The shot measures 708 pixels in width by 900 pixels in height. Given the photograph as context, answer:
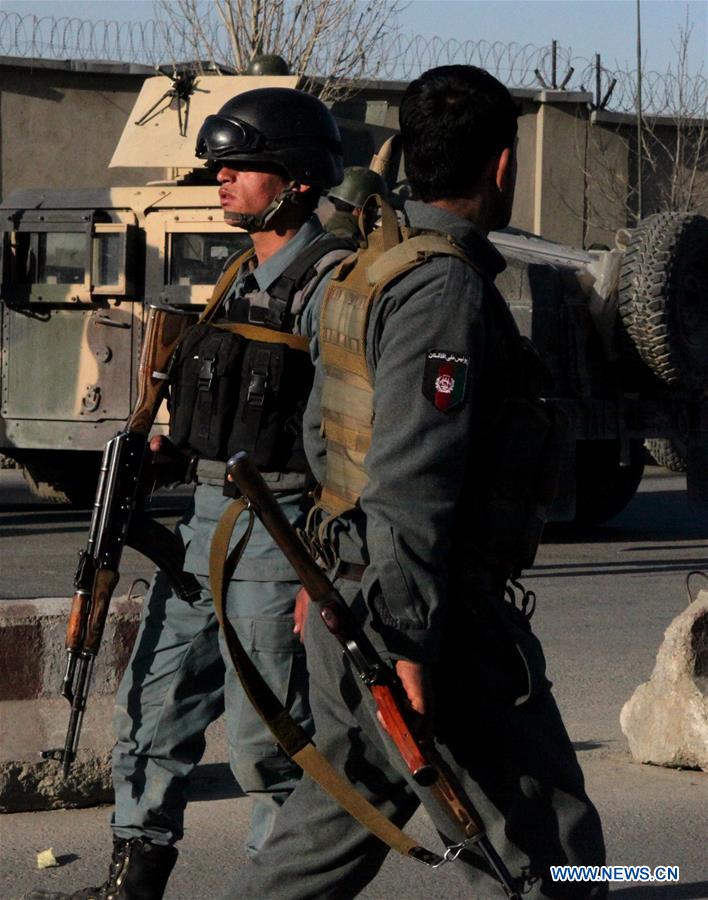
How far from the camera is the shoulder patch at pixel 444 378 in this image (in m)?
2.46

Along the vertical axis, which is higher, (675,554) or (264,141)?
(264,141)

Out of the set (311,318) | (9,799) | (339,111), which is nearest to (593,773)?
(9,799)

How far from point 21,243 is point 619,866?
25.7 ft

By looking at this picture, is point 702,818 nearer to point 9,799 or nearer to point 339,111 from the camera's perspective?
point 9,799

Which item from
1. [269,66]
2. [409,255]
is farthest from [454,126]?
[269,66]

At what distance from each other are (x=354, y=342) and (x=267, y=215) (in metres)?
1.16

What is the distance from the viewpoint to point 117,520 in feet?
12.9

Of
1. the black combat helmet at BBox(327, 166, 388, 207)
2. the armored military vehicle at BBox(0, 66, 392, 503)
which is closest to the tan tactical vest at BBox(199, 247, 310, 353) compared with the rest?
the black combat helmet at BBox(327, 166, 388, 207)

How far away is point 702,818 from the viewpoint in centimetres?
456

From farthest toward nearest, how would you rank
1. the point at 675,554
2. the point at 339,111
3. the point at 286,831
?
the point at 339,111
the point at 675,554
the point at 286,831

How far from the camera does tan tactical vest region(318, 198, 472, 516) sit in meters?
2.57

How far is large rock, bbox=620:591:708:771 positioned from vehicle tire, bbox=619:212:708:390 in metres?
5.14

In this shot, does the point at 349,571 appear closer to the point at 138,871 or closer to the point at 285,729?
the point at 285,729

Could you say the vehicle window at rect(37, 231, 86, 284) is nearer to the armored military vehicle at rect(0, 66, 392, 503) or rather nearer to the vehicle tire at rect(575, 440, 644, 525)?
the armored military vehicle at rect(0, 66, 392, 503)
